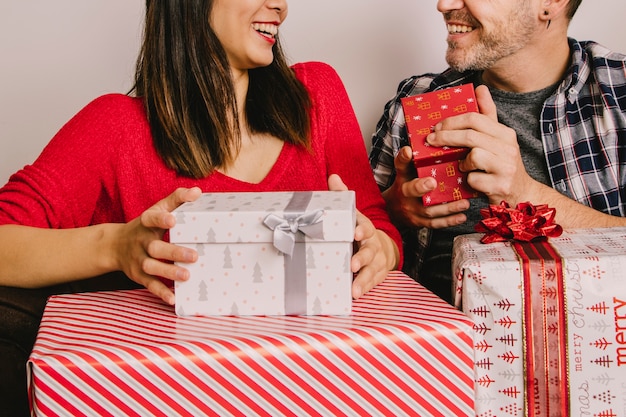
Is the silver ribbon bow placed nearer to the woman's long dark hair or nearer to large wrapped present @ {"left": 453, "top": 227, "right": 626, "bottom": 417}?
large wrapped present @ {"left": 453, "top": 227, "right": 626, "bottom": 417}

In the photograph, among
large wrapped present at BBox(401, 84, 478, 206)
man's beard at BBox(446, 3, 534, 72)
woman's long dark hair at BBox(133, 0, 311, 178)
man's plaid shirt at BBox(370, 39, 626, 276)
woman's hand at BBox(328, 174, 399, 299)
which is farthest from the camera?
man's beard at BBox(446, 3, 534, 72)

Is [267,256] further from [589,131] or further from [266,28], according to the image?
[589,131]

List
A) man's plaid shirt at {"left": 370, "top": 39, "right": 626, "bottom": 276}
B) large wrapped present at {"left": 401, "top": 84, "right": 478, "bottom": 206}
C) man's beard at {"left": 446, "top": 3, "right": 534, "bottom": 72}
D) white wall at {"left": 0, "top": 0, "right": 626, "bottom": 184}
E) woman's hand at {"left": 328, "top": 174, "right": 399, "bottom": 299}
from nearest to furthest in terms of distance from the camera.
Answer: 1. woman's hand at {"left": 328, "top": 174, "right": 399, "bottom": 299}
2. large wrapped present at {"left": 401, "top": 84, "right": 478, "bottom": 206}
3. man's plaid shirt at {"left": 370, "top": 39, "right": 626, "bottom": 276}
4. man's beard at {"left": 446, "top": 3, "right": 534, "bottom": 72}
5. white wall at {"left": 0, "top": 0, "right": 626, "bottom": 184}

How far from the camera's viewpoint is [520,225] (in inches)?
44.5

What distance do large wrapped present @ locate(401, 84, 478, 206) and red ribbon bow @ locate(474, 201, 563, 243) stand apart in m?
0.15

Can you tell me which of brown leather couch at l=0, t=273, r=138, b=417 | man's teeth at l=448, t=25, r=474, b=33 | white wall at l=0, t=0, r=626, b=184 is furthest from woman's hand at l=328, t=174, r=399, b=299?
white wall at l=0, t=0, r=626, b=184

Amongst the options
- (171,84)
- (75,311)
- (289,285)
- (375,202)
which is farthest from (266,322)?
(171,84)

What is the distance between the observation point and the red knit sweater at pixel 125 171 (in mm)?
1296

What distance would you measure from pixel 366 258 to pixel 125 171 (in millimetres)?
564

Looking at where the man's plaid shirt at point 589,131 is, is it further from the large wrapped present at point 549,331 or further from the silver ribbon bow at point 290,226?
the silver ribbon bow at point 290,226

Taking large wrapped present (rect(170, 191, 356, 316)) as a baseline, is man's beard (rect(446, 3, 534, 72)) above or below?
above

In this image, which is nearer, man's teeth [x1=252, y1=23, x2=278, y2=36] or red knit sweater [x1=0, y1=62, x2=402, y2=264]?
red knit sweater [x1=0, y1=62, x2=402, y2=264]

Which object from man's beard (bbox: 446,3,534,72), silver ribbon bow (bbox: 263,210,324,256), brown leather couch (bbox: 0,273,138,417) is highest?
man's beard (bbox: 446,3,534,72)

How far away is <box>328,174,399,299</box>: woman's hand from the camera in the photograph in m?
1.05
